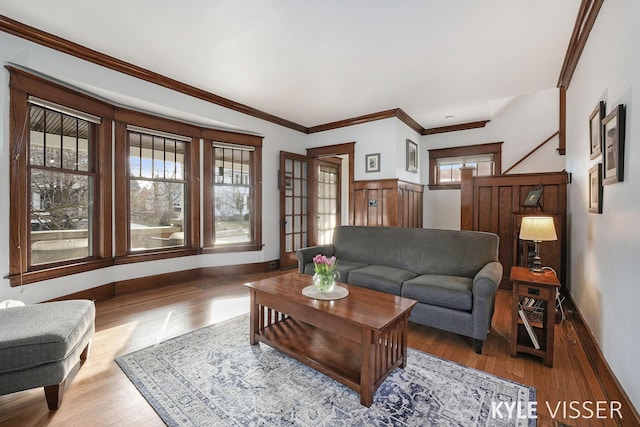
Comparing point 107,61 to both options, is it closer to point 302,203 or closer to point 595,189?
point 302,203

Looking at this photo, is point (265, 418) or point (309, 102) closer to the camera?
point (265, 418)

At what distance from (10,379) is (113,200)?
2.43 metres

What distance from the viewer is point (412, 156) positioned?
527 cm

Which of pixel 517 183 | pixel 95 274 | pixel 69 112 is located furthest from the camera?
pixel 517 183

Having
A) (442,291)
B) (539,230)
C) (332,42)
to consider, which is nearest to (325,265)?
(442,291)

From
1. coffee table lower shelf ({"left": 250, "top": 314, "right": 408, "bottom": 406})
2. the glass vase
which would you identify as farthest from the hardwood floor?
the glass vase

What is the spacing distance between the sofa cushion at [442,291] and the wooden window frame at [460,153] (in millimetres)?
3187

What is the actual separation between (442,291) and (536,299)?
2.22 ft

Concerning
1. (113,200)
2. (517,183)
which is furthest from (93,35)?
(517,183)

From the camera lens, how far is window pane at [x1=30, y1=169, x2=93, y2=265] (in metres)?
2.84

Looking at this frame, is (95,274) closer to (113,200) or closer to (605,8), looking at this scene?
(113,200)

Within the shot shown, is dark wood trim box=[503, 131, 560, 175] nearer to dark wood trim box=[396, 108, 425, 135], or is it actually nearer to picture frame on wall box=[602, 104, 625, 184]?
dark wood trim box=[396, 108, 425, 135]

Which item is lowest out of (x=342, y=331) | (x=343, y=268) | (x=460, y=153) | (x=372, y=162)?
(x=342, y=331)

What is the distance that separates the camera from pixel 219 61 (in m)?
3.10
